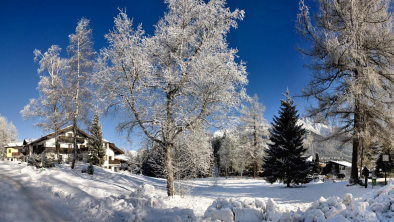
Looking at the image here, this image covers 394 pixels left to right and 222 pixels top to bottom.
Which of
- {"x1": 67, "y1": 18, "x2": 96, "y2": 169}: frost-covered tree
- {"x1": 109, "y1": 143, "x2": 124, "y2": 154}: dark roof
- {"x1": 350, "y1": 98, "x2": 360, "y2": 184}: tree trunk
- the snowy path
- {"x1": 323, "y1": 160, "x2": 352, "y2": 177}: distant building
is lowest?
{"x1": 323, "y1": 160, "x2": 352, "y2": 177}: distant building

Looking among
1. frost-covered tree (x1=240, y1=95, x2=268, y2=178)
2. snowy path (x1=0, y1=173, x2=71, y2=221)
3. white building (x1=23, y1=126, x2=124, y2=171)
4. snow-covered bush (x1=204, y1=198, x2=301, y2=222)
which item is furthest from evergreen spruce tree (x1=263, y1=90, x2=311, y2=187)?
white building (x1=23, y1=126, x2=124, y2=171)

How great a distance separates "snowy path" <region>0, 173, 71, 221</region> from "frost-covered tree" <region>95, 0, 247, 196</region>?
13.0 feet

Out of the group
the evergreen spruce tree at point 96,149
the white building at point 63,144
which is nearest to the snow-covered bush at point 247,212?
the white building at point 63,144

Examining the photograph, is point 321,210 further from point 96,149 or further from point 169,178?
point 96,149

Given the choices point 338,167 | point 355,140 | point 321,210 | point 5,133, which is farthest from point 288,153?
point 5,133

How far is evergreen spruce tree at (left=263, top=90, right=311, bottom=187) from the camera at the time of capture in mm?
20766

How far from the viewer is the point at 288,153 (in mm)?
21438

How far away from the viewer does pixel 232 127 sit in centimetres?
991

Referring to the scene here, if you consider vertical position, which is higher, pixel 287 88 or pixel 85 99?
pixel 287 88

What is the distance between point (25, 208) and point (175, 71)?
22.6ft

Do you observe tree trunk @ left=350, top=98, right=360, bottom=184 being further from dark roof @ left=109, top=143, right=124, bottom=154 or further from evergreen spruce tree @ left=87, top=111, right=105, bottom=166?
dark roof @ left=109, top=143, right=124, bottom=154

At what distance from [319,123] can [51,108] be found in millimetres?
21001

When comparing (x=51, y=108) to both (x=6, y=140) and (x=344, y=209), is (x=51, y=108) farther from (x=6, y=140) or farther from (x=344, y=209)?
(x=6, y=140)

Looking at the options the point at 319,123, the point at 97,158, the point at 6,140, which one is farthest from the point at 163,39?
the point at 6,140
